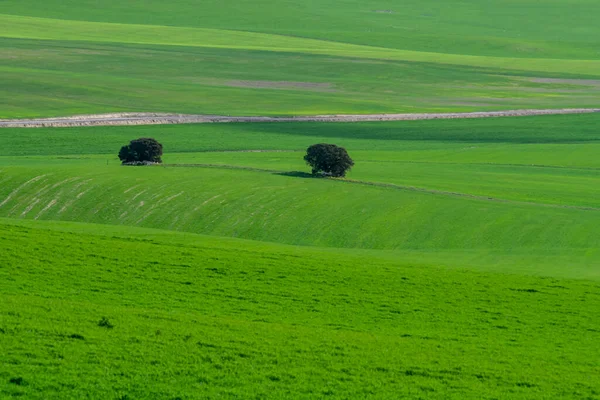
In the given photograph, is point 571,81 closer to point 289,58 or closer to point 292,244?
point 289,58

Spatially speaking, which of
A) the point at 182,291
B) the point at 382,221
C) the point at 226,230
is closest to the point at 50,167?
the point at 226,230

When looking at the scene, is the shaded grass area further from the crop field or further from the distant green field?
the distant green field

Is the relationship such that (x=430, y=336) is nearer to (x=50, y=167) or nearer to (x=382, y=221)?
(x=382, y=221)

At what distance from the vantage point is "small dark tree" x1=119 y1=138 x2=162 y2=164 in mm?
55406

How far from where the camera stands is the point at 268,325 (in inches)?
773

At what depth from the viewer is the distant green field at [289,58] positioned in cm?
9994

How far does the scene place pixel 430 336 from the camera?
19969 millimetres

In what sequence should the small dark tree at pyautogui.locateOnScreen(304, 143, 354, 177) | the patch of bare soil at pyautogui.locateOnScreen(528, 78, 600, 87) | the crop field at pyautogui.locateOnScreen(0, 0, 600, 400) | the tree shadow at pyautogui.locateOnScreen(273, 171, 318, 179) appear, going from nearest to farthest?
the crop field at pyautogui.locateOnScreen(0, 0, 600, 400) → the tree shadow at pyautogui.locateOnScreen(273, 171, 318, 179) → the small dark tree at pyautogui.locateOnScreen(304, 143, 354, 177) → the patch of bare soil at pyautogui.locateOnScreen(528, 78, 600, 87)

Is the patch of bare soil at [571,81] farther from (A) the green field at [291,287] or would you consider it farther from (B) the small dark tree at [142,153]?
(B) the small dark tree at [142,153]

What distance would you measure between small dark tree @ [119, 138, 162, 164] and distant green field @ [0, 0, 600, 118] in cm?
3062

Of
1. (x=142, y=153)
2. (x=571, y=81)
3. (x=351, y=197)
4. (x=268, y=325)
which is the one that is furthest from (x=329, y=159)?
(x=571, y=81)

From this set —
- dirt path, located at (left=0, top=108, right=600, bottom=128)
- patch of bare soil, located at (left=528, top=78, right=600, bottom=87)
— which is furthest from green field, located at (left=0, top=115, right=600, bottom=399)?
patch of bare soil, located at (left=528, top=78, right=600, bottom=87)

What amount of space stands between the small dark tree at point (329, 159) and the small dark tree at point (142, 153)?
27.1 ft

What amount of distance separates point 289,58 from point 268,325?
114 metres
